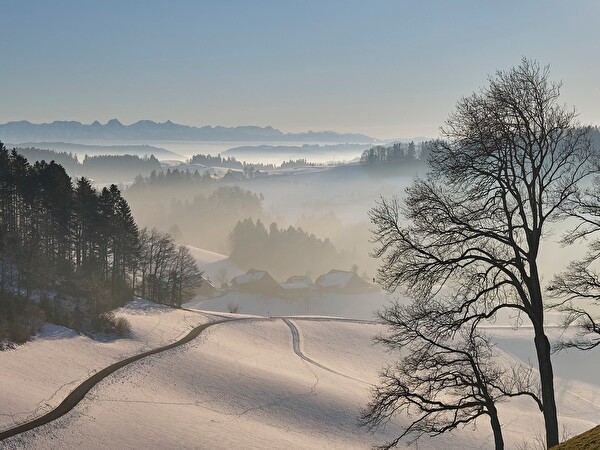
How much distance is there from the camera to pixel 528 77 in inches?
435

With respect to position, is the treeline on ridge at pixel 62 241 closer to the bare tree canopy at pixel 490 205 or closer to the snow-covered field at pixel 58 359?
the snow-covered field at pixel 58 359

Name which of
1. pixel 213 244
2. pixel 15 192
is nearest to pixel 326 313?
pixel 15 192

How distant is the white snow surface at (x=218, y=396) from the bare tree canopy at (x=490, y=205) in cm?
2071

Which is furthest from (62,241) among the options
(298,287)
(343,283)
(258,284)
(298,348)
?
(343,283)

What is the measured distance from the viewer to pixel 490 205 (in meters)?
11.6

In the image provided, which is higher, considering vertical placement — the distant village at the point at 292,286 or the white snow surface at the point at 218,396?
the white snow surface at the point at 218,396

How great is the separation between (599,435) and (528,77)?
732 centimetres

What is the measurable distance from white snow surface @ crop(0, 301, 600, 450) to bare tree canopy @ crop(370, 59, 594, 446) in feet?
68.0

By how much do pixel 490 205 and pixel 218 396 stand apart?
30233mm

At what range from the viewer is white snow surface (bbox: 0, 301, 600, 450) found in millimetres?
28062

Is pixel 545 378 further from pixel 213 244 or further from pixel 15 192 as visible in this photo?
pixel 213 244

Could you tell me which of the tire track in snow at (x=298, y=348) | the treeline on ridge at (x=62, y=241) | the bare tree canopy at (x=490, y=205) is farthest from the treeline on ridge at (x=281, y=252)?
the bare tree canopy at (x=490, y=205)

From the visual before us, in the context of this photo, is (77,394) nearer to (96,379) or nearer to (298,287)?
(96,379)

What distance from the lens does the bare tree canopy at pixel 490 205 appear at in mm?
11016
